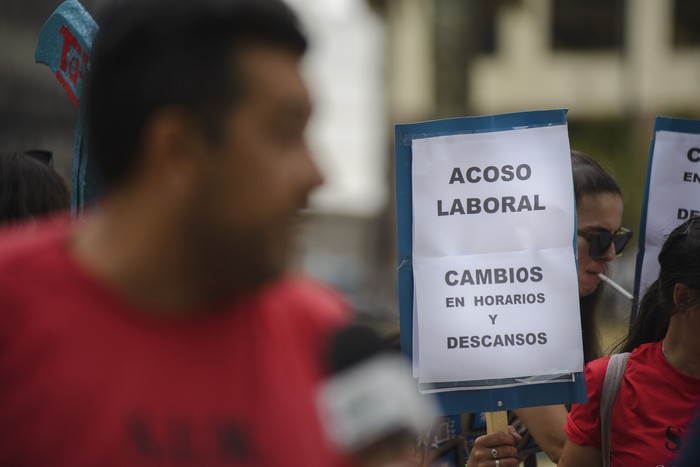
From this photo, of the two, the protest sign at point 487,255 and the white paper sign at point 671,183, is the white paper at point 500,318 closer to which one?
the protest sign at point 487,255

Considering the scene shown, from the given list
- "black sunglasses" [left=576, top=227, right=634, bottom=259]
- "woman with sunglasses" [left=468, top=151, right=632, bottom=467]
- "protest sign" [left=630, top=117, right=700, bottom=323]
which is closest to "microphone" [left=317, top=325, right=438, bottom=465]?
"woman with sunglasses" [left=468, top=151, right=632, bottom=467]

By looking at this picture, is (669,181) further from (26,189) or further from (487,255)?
(26,189)

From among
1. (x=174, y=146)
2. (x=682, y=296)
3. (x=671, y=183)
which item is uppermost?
(x=174, y=146)

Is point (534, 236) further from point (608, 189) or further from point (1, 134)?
point (1, 134)

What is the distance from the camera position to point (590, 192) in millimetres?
3881

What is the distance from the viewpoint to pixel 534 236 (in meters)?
3.42

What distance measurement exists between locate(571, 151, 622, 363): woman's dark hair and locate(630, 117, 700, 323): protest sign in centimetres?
16

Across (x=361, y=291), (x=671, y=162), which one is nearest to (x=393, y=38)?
(x=361, y=291)

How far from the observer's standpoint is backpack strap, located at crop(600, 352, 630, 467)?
10.1 feet

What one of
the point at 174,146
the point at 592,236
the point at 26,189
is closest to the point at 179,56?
the point at 174,146

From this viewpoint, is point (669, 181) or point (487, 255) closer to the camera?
point (487, 255)

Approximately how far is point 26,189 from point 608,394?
66.0 inches

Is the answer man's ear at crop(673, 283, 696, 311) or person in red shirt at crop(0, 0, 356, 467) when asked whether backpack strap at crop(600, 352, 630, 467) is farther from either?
person in red shirt at crop(0, 0, 356, 467)

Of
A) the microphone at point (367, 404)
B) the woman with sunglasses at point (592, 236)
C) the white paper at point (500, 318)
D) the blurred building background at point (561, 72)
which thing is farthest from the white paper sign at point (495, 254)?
the blurred building background at point (561, 72)
